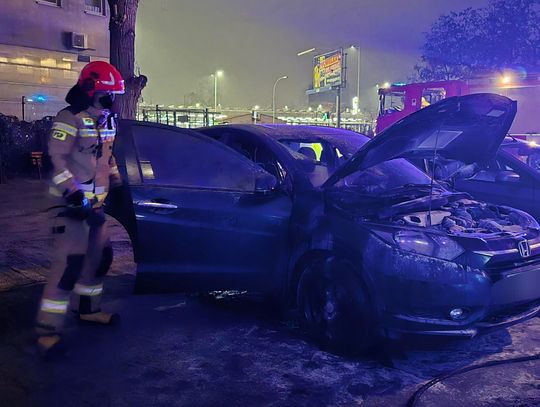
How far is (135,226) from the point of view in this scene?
4113 millimetres

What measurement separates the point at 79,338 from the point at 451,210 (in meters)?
2.92

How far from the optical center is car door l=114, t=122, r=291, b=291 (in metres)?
4.10

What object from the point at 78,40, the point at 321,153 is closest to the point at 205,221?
the point at 321,153

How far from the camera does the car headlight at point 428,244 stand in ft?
10.9

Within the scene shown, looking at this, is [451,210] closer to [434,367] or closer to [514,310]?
[514,310]

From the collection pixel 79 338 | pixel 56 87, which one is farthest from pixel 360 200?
pixel 56 87

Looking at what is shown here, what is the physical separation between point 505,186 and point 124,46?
5.43 metres

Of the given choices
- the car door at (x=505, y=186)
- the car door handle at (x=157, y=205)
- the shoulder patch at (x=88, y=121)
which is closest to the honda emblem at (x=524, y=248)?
the car door at (x=505, y=186)

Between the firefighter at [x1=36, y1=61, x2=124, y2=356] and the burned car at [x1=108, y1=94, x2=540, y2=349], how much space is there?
11.6 inches

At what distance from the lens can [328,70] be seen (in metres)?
47.7

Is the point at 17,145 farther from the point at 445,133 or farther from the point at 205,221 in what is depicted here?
the point at 445,133

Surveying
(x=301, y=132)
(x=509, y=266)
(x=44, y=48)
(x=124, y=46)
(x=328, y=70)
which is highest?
(x=328, y=70)

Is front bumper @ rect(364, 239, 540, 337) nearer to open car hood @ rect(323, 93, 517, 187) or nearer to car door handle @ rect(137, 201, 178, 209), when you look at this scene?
open car hood @ rect(323, 93, 517, 187)

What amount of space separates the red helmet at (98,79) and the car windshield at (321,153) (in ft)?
4.92
